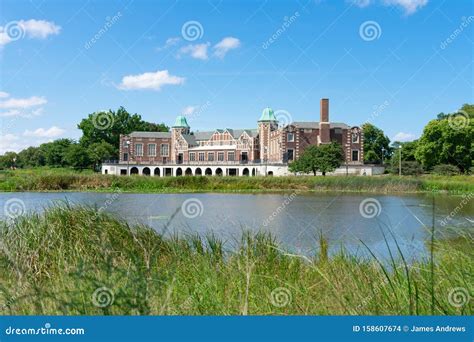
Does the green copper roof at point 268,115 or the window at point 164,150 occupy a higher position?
the green copper roof at point 268,115

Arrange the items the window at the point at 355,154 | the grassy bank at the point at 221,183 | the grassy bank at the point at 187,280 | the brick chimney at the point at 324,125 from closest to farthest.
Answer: the grassy bank at the point at 187,280 → the grassy bank at the point at 221,183 → the brick chimney at the point at 324,125 → the window at the point at 355,154

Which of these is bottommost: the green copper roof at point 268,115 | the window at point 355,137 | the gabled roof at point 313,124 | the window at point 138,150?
the window at point 138,150

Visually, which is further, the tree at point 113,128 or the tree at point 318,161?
the tree at point 113,128

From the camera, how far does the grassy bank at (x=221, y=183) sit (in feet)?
101

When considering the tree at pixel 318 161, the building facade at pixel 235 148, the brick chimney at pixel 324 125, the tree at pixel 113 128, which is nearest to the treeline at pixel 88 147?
the tree at pixel 113 128

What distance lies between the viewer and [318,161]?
1794 inches

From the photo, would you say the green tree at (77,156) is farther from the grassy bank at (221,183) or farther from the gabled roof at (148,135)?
the grassy bank at (221,183)

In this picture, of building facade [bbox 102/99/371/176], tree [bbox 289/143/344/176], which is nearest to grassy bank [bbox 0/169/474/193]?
tree [bbox 289/143/344/176]

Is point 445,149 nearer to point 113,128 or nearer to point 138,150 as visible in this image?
point 138,150

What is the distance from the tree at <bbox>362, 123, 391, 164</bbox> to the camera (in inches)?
2574

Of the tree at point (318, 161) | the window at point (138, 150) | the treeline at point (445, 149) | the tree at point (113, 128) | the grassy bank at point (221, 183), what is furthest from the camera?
the window at point (138, 150)

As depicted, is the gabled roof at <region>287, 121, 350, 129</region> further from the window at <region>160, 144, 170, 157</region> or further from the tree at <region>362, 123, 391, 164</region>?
the window at <region>160, 144, 170, 157</region>

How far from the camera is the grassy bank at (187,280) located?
3967mm

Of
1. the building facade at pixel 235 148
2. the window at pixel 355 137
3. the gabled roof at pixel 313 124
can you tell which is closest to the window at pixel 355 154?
the building facade at pixel 235 148
